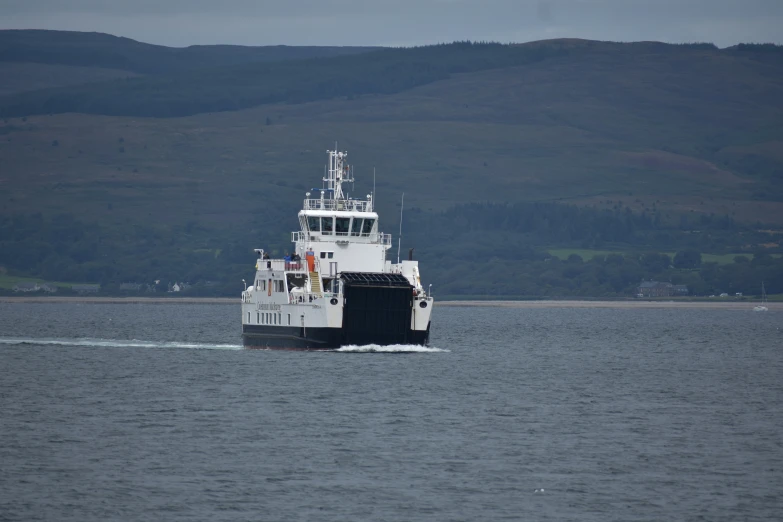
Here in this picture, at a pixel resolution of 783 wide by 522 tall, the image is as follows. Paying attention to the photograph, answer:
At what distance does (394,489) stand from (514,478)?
12.7 feet

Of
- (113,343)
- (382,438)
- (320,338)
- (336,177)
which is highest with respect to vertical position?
(336,177)

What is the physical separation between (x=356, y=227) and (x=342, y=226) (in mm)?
803

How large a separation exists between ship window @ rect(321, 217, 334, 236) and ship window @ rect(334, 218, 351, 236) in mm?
310

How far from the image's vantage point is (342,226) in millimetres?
80750

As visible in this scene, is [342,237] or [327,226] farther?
[327,226]

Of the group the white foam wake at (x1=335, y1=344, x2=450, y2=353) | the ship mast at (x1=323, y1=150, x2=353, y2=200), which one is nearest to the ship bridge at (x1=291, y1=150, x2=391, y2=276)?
the ship mast at (x1=323, y1=150, x2=353, y2=200)

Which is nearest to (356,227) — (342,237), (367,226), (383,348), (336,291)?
(367,226)

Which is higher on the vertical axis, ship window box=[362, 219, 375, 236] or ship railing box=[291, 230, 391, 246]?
ship window box=[362, 219, 375, 236]

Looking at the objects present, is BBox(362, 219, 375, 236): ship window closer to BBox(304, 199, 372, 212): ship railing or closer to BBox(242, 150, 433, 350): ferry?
BBox(242, 150, 433, 350): ferry

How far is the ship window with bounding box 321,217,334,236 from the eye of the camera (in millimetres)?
80625

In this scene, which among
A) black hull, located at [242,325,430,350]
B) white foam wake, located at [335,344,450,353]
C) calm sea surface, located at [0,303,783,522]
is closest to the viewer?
calm sea surface, located at [0,303,783,522]

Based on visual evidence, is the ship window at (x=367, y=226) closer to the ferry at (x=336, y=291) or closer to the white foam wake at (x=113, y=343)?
the ferry at (x=336, y=291)

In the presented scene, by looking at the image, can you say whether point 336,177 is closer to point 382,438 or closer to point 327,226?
point 327,226

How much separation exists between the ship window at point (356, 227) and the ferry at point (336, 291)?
0.06m
